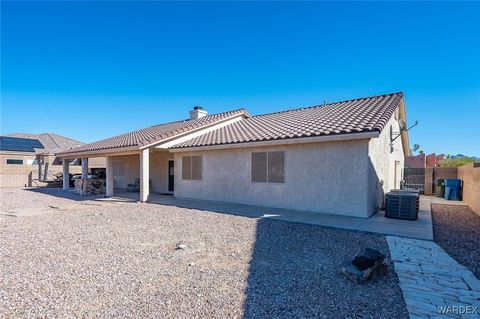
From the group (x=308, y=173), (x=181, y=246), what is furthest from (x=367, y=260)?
(x=308, y=173)

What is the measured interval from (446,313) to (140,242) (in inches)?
241

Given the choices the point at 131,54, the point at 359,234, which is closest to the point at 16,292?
the point at 359,234

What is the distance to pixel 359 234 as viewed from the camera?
6930 mm

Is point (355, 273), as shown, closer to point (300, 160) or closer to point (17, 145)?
point (300, 160)

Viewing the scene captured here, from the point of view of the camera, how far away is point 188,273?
4.65m

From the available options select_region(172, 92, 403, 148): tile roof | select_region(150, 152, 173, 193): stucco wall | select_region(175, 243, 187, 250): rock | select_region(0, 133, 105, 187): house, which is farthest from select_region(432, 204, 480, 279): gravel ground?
select_region(0, 133, 105, 187): house

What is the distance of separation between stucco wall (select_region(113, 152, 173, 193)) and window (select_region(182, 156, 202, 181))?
3156 millimetres

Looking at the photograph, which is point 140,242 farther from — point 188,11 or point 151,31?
point 151,31

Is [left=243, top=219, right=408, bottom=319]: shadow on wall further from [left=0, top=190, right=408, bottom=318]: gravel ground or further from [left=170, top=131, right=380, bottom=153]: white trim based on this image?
[left=170, top=131, right=380, bottom=153]: white trim

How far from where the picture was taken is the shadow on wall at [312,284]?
3.42 metres

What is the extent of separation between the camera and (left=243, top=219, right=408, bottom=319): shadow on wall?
11.2 feet

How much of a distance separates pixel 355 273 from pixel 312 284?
0.75 m

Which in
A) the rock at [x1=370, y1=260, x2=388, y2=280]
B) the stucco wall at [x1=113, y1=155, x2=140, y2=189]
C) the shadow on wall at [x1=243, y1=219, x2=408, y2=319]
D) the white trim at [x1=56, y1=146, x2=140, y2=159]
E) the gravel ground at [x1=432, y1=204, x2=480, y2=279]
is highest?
the white trim at [x1=56, y1=146, x2=140, y2=159]

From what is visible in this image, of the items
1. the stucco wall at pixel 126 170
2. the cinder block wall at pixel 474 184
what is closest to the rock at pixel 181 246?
the cinder block wall at pixel 474 184
